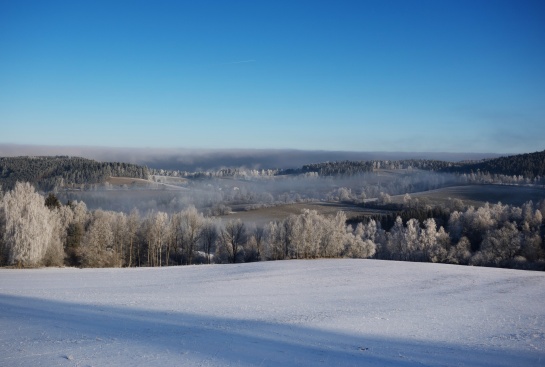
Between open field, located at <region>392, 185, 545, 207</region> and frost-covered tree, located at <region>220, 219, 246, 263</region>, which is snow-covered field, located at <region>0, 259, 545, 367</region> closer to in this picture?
frost-covered tree, located at <region>220, 219, 246, 263</region>

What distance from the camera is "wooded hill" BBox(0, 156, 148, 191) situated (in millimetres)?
153500

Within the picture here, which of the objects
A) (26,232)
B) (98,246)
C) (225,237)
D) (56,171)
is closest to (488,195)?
(225,237)

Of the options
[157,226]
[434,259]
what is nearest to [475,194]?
[434,259]

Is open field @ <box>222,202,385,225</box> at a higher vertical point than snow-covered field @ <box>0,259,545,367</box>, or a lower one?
lower

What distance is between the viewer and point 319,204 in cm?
15000

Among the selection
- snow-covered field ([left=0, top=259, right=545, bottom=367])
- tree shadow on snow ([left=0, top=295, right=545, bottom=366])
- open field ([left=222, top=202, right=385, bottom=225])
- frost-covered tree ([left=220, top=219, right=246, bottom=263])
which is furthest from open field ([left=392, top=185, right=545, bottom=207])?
tree shadow on snow ([left=0, top=295, right=545, bottom=366])

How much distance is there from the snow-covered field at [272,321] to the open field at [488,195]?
114m

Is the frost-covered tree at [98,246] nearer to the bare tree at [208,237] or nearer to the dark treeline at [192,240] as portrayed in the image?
the dark treeline at [192,240]

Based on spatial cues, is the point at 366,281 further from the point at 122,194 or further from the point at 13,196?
the point at 122,194

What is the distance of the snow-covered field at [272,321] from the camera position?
1359cm

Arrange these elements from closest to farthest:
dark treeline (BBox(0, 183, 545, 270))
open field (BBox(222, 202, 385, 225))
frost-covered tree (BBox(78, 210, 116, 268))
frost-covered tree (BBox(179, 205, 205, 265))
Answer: dark treeline (BBox(0, 183, 545, 270))
frost-covered tree (BBox(78, 210, 116, 268))
frost-covered tree (BBox(179, 205, 205, 265))
open field (BBox(222, 202, 385, 225))

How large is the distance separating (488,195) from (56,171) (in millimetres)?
177806

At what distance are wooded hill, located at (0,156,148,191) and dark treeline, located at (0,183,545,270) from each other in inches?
3862

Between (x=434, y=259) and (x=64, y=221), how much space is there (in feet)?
217
